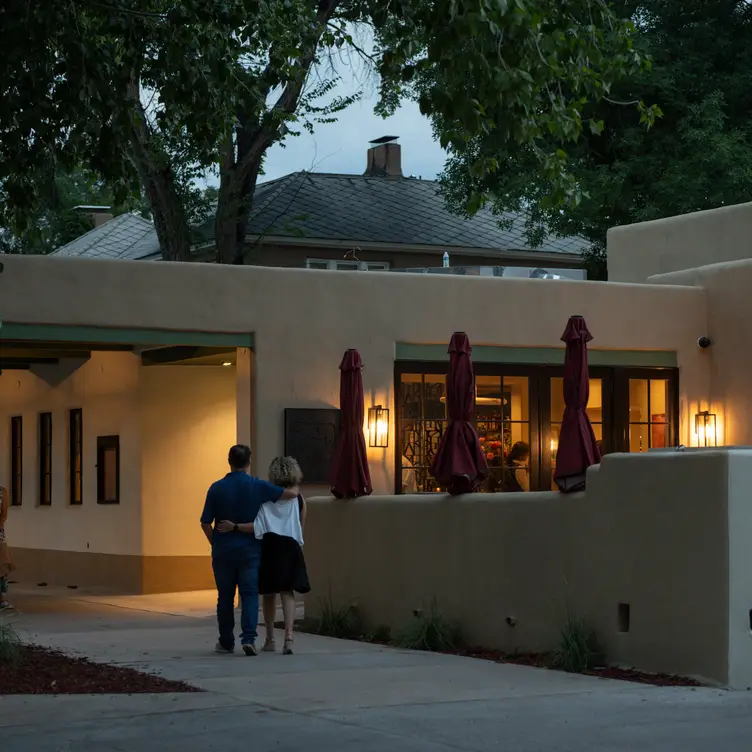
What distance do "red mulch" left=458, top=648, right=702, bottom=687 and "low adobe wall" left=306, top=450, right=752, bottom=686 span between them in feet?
0.28

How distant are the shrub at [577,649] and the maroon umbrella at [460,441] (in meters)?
2.24

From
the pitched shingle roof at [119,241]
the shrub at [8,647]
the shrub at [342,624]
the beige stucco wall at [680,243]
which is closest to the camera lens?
the shrub at [8,647]

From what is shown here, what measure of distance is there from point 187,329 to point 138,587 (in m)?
4.30

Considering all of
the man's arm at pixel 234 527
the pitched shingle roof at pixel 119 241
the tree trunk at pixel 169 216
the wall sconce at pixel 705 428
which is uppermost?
the pitched shingle roof at pixel 119 241

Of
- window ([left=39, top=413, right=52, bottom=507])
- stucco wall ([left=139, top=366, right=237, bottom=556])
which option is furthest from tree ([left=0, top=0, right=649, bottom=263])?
window ([left=39, top=413, right=52, bottom=507])

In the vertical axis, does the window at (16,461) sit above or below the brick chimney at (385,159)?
below

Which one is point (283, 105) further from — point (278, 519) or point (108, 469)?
point (278, 519)

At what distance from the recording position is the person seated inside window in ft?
62.2

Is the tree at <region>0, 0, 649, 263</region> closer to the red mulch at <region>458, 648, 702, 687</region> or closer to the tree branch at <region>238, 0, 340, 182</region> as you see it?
the red mulch at <region>458, 648, 702, 687</region>

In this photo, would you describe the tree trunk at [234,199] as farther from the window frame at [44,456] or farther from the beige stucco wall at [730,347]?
the beige stucco wall at [730,347]

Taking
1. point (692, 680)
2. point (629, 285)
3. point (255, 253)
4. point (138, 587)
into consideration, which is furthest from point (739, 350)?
point (255, 253)

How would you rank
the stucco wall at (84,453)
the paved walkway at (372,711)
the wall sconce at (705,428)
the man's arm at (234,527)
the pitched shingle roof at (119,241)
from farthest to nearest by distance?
1. the pitched shingle roof at (119,241)
2. the stucco wall at (84,453)
3. the wall sconce at (705,428)
4. the man's arm at (234,527)
5. the paved walkway at (372,711)

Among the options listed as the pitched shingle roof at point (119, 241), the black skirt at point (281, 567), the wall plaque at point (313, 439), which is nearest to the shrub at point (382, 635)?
the black skirt at point (281, 567)

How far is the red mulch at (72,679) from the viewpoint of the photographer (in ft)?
33.6
